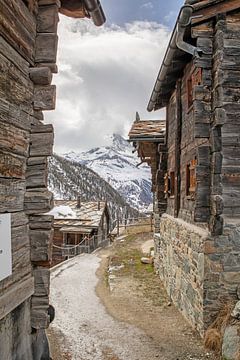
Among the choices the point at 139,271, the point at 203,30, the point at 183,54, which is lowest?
the point at 139,271

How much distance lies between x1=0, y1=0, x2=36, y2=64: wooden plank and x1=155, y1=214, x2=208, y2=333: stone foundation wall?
476 cm

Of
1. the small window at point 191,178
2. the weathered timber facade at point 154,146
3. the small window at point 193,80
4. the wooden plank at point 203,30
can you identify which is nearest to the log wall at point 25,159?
the wooden plank at point 203,30

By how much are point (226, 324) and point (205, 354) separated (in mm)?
689

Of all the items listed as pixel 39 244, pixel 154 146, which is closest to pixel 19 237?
pixel 39 244

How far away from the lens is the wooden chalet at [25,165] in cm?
366

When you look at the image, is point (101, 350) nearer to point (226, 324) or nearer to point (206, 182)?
point (226, 324)

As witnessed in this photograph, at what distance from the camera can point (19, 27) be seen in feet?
12.8

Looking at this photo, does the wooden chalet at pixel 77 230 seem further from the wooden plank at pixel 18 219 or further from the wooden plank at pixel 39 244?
the wooden plank at pixel 18 219

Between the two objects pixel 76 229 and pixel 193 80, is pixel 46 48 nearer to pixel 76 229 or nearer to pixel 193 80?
pixel 193 80

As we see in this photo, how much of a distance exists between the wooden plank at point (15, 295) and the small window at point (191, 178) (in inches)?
192

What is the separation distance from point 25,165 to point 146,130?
10385 mm

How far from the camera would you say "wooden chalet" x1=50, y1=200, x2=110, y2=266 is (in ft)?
80.9

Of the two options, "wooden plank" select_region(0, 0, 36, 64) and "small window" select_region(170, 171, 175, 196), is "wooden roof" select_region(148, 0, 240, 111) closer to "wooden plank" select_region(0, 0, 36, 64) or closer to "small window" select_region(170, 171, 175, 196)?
"small window" select_region(170, 171, 175, 196)

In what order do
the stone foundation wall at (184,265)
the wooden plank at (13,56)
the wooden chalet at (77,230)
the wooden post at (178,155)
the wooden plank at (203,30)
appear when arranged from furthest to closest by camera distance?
the wooden chalet at (77,230) → the wooden post at (178,155) → the stone foundation wall at (184,265) → the wooden plank at (203,30) → the wooden plank at (13,56)
